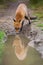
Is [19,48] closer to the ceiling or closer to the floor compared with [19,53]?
closer to the floor

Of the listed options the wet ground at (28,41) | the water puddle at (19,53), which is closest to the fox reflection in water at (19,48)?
the water puddle at (19,53)

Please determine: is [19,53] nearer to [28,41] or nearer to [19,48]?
[19,48]

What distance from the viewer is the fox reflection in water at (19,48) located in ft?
30.6

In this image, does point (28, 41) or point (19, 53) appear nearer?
point (19, 53)

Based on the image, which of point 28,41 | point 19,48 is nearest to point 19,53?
point 19,48

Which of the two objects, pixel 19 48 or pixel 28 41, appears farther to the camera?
pixel 28 41

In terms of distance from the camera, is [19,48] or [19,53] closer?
[19,53]

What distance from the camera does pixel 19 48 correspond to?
1033cm

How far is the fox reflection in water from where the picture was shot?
9.32m

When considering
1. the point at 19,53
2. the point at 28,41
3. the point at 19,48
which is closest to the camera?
the point at 19,53

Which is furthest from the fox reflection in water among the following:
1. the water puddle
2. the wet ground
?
the wet ground

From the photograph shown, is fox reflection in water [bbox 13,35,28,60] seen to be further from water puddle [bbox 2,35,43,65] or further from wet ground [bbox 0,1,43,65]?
wet ground [bbox 0,1,43,65]

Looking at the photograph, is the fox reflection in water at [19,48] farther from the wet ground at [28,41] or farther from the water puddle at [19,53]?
the wet ground at [28,41]

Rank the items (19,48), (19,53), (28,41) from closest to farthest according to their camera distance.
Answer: (19,53) < (19,48) < (28,41)
